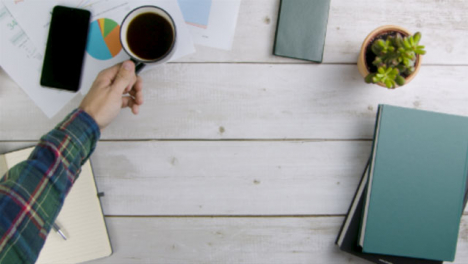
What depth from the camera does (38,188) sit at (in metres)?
0.54

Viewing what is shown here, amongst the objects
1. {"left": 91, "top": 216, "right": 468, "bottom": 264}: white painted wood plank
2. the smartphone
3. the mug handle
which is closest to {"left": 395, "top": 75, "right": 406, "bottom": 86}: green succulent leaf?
{"left": 91, "top": 216, "right": 468, "bottom": 264}: white painted wood plank

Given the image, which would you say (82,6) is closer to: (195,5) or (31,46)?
(31,46)

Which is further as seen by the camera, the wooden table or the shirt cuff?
the wooden table

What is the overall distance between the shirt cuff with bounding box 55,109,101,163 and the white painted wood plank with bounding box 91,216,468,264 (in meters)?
0.23

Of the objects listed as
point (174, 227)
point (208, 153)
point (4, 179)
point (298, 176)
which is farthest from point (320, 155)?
point (4, 179)

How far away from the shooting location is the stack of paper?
691 millimetres

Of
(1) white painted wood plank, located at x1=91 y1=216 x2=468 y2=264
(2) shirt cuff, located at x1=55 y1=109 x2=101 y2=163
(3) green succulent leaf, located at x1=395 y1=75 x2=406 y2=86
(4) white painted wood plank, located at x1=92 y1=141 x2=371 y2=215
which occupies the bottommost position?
(1) white painted wood plank, located at x1=91 y1=216 x2=468 y2=264

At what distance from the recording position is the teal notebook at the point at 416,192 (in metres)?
0.67

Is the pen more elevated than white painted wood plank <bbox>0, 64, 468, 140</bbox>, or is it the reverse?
white painted wood plank <bbox>0, 64, 468, 140</bbox>

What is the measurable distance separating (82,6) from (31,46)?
0.45 feet

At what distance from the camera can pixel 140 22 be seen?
0.63 meters

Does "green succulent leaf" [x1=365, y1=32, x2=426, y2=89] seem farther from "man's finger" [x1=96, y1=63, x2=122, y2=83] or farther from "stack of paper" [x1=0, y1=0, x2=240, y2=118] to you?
"man's finger" [x1=96, y1=63, x2=122, y2=83]

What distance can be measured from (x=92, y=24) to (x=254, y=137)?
42 centimetres

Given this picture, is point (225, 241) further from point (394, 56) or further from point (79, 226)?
point (394, 56)
